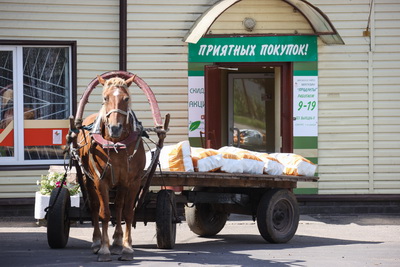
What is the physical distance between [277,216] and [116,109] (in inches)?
137

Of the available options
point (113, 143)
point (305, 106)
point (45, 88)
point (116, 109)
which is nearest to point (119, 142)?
point (113, 143)

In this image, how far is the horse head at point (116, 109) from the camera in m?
10.4

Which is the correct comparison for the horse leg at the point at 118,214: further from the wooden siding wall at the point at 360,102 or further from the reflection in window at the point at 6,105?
the wooden siding wall at the point at 360,102

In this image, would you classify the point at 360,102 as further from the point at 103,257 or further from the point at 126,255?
the point at 103,257

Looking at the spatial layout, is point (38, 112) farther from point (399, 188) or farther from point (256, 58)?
point (399, 188)

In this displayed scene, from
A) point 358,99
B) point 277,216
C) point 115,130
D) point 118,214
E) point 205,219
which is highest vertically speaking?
point 358,99

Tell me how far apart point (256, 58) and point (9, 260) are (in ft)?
23.6

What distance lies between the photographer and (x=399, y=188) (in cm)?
1681

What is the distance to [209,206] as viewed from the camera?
1349cm

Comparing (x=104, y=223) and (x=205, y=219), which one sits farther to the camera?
(x=205, y=219)

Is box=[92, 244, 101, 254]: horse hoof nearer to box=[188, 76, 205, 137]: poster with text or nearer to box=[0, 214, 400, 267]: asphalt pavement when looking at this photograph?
box=[0, 214, 400, 267]: asphalt pavement

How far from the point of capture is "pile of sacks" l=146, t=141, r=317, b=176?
39.1 feet

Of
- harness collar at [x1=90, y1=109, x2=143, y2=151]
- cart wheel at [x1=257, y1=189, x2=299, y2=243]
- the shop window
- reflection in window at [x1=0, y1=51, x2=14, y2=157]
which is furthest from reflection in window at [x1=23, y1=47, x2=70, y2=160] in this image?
harness collar at [x1=90, y1=109, x2=143, y2=151]

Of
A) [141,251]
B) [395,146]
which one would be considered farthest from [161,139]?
[395,146]
